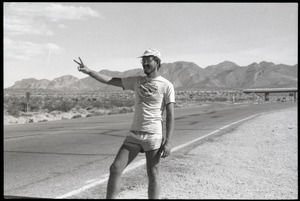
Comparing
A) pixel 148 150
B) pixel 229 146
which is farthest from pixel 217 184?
pixel 229 146

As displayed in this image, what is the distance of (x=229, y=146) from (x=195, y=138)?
2029 millimetres

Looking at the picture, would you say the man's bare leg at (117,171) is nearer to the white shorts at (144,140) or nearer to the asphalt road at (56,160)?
the white shorts at (144,140)

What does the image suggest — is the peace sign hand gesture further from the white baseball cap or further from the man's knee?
the man's knee

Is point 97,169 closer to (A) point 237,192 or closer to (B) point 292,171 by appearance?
(A) point 237,192

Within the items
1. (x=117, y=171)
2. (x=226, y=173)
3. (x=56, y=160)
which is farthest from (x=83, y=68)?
(x=56, y=160)

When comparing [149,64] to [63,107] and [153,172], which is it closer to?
[153,172]

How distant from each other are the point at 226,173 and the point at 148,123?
3.76 metres

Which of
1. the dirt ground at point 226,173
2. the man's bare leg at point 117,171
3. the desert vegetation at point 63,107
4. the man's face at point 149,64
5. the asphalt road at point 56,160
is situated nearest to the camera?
the man's bare leg at point 117,171

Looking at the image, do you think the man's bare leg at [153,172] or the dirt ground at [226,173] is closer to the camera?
the man's bare leg at [153,172]

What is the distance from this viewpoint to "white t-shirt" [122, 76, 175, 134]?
4.71m

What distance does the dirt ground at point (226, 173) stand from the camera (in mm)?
6461

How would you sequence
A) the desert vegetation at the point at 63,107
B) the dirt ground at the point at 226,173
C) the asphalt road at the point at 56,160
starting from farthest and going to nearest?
the desert vegetation at the point at 63,107
the asphalt road at the point at 56,160
the dirt ground at the point at 226,173

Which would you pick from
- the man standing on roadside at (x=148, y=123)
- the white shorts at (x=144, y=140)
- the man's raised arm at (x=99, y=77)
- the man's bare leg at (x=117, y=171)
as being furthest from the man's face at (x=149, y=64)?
the man's bare leg at (x=117, y=171)

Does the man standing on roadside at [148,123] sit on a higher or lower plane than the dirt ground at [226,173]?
higher
